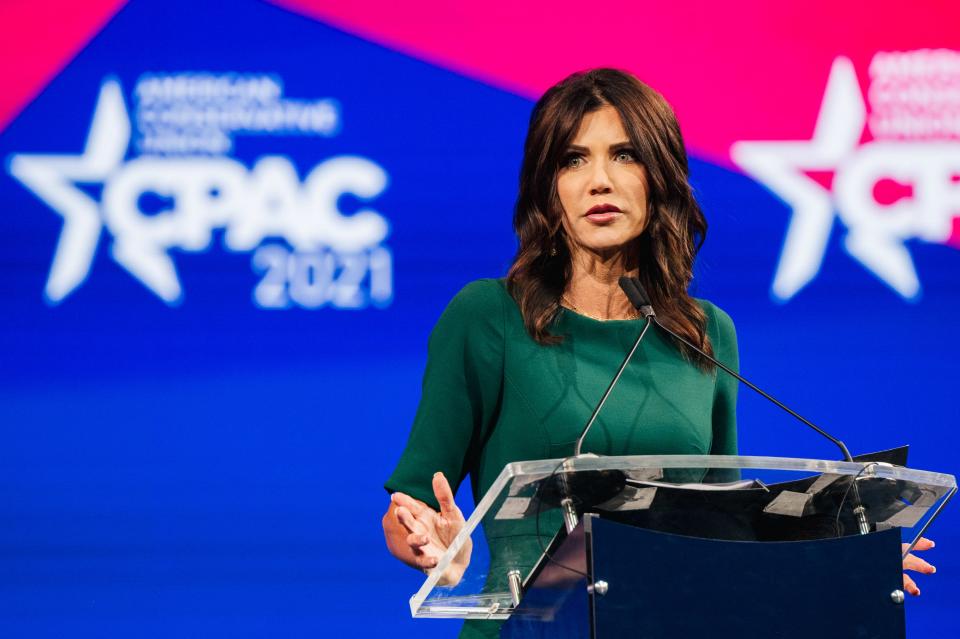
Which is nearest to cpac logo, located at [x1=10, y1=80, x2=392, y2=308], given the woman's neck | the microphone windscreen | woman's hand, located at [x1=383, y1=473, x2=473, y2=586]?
the woman's neck

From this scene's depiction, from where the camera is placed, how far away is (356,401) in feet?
10.1

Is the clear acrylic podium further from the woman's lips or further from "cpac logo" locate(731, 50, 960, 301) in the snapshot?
"cpac logo" locate(731, 50, 960, 301)

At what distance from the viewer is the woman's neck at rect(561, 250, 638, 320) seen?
190 cm

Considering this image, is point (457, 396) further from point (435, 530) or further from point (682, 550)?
point (682, 550)

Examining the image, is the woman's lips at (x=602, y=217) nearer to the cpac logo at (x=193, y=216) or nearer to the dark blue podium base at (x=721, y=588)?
the dark blue podium base at (x=721, y=588)

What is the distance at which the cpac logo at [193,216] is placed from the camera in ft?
9.91

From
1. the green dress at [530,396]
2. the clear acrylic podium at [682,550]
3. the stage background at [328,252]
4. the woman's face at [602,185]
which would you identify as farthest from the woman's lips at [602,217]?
the stage background at [328,252]

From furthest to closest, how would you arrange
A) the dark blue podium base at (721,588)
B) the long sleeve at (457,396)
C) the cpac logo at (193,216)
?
the cpac logo at (193,216), the long sleeve at (457,396), the dark blue podium base at (721,588)

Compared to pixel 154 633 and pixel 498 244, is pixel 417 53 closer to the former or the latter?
pixel 498 244

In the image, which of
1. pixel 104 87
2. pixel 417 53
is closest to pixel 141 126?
pixel 104 87

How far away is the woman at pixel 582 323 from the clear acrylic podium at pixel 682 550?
1.27 ft

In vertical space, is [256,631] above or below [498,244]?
below

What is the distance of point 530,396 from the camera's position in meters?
1.75

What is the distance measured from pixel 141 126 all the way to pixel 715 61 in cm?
142
